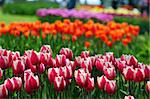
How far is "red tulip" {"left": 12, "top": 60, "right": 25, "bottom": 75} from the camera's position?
418 cm

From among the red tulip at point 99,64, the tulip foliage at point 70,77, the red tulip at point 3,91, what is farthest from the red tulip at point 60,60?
the red tulip at point 3,91

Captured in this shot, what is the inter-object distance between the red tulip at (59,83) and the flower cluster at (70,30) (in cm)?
527

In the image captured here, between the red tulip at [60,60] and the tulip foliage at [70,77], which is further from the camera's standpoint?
the red tulip at [60,60]

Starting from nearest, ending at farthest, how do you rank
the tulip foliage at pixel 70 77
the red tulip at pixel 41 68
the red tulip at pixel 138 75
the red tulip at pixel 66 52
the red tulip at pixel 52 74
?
the tulip foliage at pixel 70 77, the red tulip at pixel 52 74, the red tulip at pixel 138 75, the red tulip at pixel 41 68, the red tulip at pixel 66 52

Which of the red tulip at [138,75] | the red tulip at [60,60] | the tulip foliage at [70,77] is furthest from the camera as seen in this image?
the red tulip at [60,60]

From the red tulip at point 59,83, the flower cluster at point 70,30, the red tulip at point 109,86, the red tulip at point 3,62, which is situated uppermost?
the red tulip at point 3,62

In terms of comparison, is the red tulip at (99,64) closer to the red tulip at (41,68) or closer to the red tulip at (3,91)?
the red tulip at (41,68)

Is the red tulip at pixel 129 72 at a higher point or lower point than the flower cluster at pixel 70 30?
higher

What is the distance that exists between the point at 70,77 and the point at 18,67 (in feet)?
1.49

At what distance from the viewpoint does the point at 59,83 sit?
12.9 ft

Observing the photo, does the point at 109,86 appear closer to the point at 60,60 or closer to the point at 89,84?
the point at 89,84

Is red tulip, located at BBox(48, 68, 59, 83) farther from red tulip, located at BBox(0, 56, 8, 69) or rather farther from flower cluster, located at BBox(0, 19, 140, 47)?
flower cluster, located at BBox(0, 19, 140, 47)

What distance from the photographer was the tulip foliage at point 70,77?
3.92 meters

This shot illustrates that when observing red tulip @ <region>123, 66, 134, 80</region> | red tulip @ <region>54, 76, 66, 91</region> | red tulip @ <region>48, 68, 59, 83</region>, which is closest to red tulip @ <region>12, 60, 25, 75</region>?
red tulip @ <region>48, 68, 59, 83</region>
